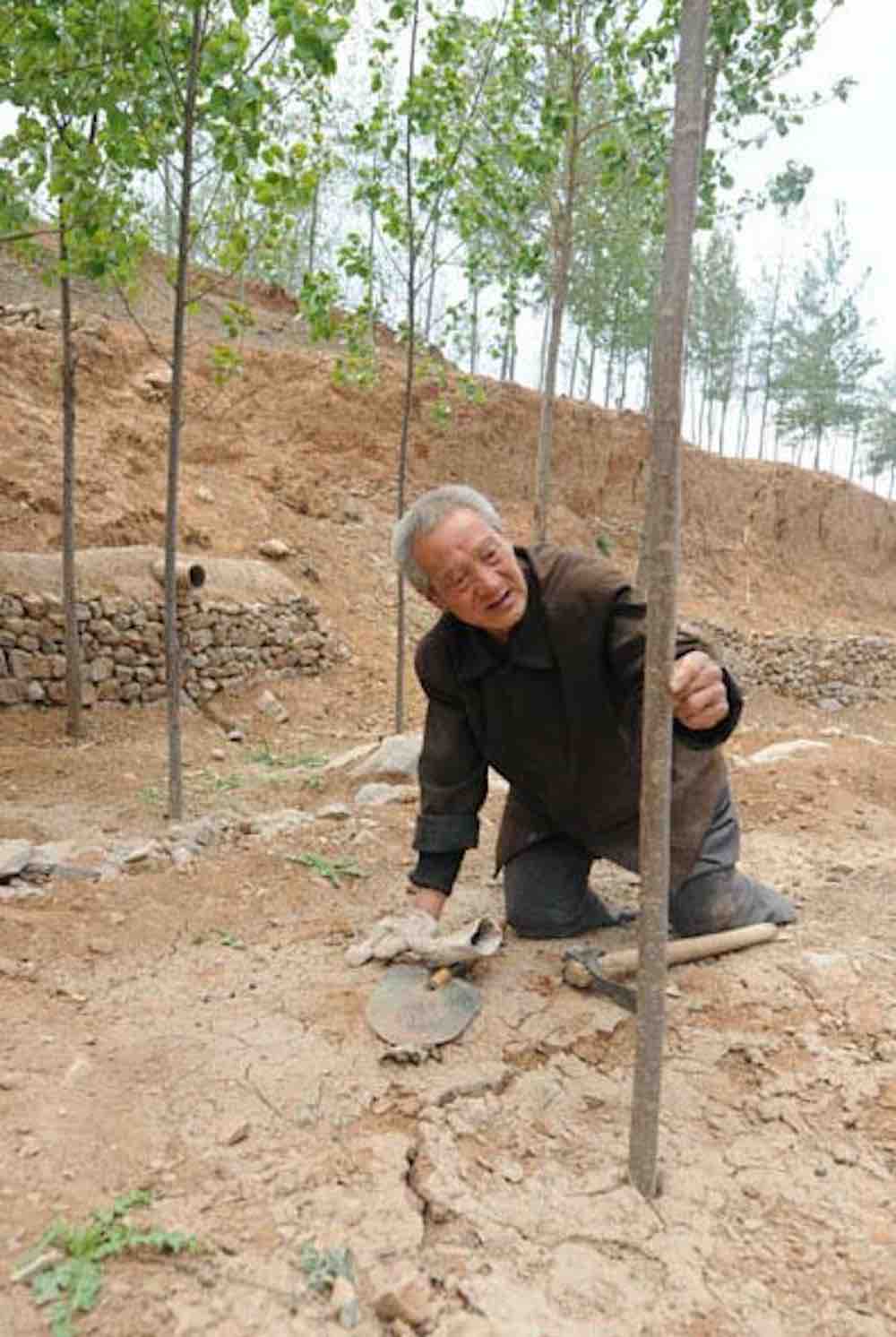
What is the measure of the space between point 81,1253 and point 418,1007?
99 centimetres

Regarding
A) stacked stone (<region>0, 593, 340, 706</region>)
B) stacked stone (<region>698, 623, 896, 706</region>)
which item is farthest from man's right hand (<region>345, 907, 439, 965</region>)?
stacked stone (<region>698, 623, 896, 706</region>)

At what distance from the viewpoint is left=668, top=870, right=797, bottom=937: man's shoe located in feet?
8.89

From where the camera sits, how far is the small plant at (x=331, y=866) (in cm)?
343

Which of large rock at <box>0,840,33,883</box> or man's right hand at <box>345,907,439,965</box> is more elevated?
man's right hand at <box>345,907,439,965</box>

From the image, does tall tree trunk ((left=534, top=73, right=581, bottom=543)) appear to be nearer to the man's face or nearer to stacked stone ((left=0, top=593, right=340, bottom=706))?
stacked stone ((left=0, top=593, right=340, bottom=706))

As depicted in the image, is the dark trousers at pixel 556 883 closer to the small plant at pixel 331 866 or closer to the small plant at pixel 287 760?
the small plant at pixel 331 866

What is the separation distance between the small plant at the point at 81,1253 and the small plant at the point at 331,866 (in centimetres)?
180

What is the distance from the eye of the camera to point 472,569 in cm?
211

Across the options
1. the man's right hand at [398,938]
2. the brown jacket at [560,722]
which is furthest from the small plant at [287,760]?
the brown jacket at [560,722]

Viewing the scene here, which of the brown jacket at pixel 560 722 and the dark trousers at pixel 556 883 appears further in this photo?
the dark trousers at pixel 556 883

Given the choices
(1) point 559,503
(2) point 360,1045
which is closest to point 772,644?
(1) point 559,503

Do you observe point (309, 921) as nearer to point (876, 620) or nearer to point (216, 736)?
point (216, 736)

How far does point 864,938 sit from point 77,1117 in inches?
90.2

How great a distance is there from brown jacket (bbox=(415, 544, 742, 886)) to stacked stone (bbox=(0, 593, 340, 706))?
17.8 ft
